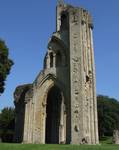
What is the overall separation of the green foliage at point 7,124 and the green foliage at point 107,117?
64.1 ft

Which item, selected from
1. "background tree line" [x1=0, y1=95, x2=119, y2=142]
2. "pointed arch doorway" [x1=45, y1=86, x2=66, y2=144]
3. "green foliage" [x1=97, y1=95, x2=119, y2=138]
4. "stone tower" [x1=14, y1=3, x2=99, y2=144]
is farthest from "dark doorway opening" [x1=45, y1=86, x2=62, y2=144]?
"green foliage" [x1=97, y1=95, x2=119, y2=138]

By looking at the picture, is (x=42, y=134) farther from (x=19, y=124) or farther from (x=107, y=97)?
(x=107, y=97)

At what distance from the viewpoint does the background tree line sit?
5400cm

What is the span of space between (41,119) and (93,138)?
18.0 feet

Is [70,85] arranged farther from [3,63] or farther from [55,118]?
[3,63]

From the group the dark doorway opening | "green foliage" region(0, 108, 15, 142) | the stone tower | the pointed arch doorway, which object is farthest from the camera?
"green foliage" region(0, 108, 15, 142)

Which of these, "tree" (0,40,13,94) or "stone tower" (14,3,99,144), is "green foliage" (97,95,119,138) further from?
"tree" (0,40,13,94)

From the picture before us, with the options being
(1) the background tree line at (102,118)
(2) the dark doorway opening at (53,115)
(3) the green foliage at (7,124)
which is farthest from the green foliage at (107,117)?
(2) the dark doorway opening at (53,115)

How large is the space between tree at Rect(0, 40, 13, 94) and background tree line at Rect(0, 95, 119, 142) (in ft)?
70.1

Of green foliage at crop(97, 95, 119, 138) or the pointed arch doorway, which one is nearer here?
→ the pointed arch doorway

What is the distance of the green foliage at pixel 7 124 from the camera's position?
52719 millimetres

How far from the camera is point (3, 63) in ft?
110

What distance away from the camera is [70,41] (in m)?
29.5

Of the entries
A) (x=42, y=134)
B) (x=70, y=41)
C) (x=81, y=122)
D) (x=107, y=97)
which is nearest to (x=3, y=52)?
(x=70, y=41)
